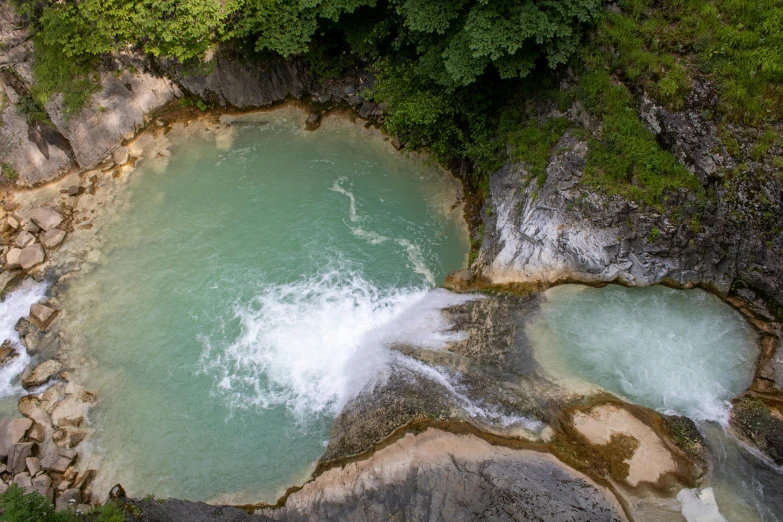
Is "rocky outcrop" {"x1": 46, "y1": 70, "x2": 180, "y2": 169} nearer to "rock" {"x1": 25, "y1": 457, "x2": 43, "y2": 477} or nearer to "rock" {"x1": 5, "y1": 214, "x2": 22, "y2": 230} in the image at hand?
"rock" {"x1": 5, "y1": 214, "x2": 22, "y2": 230}

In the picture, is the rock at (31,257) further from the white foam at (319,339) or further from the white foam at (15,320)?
the white foam at (319,339)

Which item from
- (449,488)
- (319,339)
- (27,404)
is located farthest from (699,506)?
(27,404)

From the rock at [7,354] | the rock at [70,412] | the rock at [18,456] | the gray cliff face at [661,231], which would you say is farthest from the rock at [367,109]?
the rock at [18,456]

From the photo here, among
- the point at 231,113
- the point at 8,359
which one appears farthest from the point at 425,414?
the point at 231,113

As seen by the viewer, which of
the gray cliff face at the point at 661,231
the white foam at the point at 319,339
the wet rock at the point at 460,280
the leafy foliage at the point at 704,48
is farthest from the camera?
the wet rock at the point at 460,280

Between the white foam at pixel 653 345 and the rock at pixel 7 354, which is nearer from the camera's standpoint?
the white foam at pixel 653 345

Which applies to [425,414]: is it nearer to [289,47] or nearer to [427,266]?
[427,266]

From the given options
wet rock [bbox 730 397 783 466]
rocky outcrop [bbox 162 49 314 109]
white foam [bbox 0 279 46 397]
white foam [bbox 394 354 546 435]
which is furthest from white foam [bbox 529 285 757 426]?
white foam [bbox 0 279 46 397]
